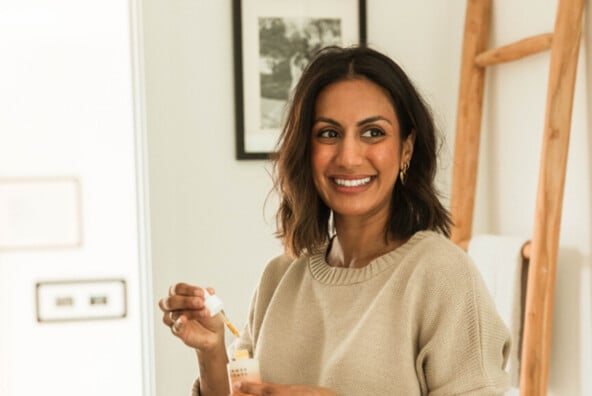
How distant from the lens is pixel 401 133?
4.43ft

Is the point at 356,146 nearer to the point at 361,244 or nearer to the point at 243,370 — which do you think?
the point at 361,244

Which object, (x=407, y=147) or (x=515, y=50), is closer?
(x=407, y=147)

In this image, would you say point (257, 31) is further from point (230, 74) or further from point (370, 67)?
point (370, 67)

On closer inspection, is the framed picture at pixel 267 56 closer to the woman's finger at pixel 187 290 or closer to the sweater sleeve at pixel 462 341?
the woman's finger at pixel 187 290

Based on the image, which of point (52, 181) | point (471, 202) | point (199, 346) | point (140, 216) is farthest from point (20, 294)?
point (199, 346)

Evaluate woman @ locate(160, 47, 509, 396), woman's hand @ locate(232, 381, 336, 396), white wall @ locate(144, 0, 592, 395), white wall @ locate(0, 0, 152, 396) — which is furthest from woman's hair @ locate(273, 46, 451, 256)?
white wall @ locate(0, 0, 152, 396)

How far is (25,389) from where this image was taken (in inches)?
145

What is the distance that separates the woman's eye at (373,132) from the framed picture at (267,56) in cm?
87

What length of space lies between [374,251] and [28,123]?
8.20 ft

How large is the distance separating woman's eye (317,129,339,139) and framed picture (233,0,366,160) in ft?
2.74

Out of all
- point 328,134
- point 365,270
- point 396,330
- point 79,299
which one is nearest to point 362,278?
point 365,270

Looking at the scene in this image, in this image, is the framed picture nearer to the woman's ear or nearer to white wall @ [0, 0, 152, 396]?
the woman's ear

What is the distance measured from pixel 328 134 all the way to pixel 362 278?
23cm

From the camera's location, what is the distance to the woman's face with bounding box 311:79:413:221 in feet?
4.31
